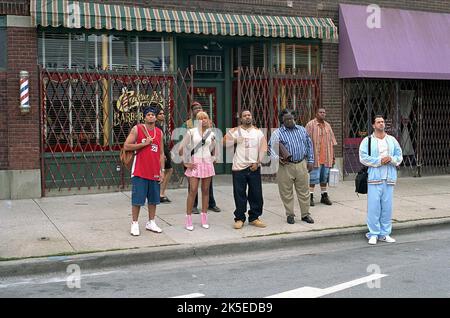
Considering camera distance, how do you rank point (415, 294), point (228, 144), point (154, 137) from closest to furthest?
point (415, 294), point (154, 137), point (228, 144)

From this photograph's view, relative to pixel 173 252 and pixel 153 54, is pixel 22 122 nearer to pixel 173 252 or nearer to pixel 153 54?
pixel 153 54

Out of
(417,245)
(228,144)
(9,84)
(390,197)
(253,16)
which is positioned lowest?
(417,245)

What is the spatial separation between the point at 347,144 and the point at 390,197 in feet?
19.8

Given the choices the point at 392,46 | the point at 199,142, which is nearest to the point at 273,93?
the point at 392,46

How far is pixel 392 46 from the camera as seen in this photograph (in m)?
14.1

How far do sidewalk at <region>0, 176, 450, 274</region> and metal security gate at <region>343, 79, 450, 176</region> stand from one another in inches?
94.7

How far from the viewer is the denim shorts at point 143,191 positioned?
8.32m

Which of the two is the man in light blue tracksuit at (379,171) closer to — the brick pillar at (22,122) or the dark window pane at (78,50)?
the dark window pane at (78,50)

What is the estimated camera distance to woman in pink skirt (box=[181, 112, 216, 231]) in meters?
8.80

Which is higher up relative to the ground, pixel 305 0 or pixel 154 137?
pixel 305 0
